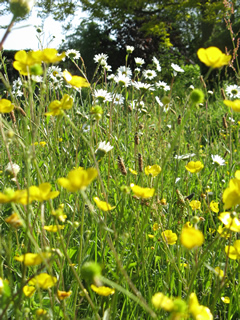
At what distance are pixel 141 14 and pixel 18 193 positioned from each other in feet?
35.1

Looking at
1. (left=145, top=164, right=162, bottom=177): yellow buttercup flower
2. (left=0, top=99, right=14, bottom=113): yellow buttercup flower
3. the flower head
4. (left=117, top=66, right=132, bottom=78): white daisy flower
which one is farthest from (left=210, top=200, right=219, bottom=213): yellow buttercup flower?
(left=117, top=66, right=132, bottom=78): white daisy flower

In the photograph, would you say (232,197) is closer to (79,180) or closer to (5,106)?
(79,180)

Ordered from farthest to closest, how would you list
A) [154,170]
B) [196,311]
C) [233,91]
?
1. [233,91]
2. [154,170]
3. [196,311]

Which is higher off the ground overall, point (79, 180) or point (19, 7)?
point (19, 7)

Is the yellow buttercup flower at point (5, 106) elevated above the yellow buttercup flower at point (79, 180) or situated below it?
above

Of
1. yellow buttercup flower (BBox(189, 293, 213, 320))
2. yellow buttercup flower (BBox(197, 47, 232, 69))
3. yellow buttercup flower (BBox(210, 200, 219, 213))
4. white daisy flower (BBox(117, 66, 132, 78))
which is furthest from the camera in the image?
white daisy flower (BBox(117, 66, 132, 78))

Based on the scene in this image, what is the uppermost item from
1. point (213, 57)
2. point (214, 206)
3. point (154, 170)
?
point (213, 57)

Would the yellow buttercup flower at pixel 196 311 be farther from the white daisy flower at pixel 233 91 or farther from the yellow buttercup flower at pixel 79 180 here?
the white daisy flower at pixel 233 91

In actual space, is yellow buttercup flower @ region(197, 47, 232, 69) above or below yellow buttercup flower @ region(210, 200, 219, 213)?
above

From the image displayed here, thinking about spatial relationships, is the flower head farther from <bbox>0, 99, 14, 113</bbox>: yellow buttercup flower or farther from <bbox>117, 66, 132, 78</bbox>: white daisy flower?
<bbox>117, 66, 132, 78</bbox>: white daisy flower

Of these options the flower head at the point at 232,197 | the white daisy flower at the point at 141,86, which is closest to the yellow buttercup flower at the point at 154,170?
the flower head at the point at 232,197

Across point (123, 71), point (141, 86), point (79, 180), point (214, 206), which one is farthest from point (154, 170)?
point (123, 71)

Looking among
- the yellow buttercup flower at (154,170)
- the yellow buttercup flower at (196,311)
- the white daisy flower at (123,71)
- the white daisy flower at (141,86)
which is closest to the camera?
the yellow buttercup flower at (196,311)

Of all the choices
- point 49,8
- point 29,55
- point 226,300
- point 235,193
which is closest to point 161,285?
point 226,300
